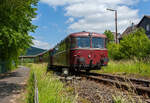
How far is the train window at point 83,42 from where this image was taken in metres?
12.8

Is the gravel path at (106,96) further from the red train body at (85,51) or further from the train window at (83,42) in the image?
the train window at (83,42)

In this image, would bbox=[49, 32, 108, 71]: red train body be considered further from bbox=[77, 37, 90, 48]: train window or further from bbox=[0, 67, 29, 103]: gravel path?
bbox=[0, 67, 29, 103]: gravel path

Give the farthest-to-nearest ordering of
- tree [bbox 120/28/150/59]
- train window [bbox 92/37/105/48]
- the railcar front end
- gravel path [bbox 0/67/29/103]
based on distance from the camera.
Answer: tree [bbox 120/28/150/59] < train window [bbox 92/37/105/48] < the railcar front end < gravel path [bbox 0/67/29/103]

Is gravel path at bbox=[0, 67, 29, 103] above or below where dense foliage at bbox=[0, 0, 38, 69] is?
below

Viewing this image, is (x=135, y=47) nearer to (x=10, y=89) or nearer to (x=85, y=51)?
(x=85, y=51)

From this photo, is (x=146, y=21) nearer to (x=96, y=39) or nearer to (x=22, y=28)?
(x=96, y=39)

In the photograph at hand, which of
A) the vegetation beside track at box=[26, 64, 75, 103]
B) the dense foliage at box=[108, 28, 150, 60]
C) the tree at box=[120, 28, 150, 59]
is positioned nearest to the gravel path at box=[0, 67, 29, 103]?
the vegetation beside track at box=[26, 64, 75, 103]

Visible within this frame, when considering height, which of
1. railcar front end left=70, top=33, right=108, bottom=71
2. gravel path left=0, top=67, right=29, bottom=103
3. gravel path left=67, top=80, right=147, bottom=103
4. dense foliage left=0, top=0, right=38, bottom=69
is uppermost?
dense foliage left=0, top=0, right=38, bottom=69

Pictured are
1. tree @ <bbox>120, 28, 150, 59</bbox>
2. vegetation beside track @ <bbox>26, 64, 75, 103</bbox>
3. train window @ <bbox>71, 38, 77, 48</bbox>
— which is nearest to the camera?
vegetation beside track @ <bbox>26, 64, 75, 103</bbox>

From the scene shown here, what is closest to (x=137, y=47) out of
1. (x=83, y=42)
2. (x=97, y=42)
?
(x=97, y=42)

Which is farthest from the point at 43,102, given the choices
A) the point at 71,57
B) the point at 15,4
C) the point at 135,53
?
the point at 135,53

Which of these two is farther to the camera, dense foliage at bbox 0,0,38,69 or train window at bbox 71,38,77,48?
train window at bbox 71,38,77,48

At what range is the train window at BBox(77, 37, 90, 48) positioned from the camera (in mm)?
12750

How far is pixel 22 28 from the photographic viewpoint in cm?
1289
